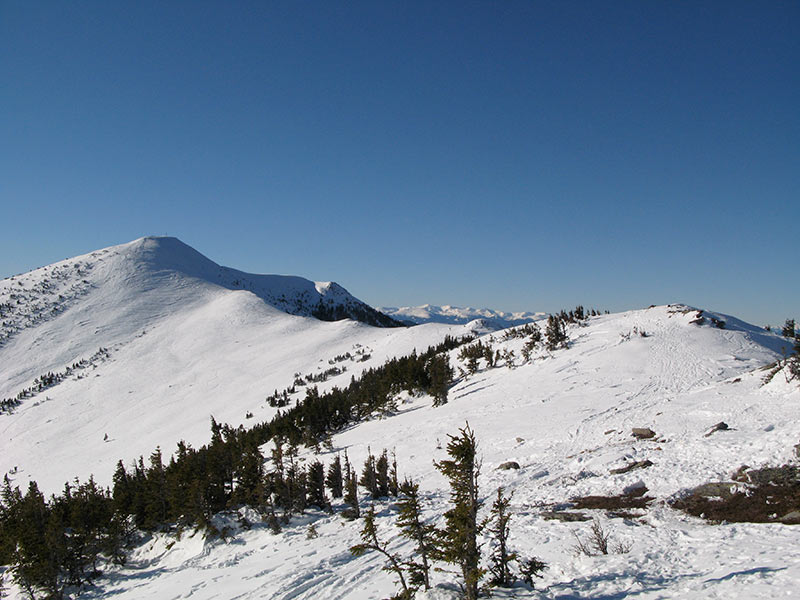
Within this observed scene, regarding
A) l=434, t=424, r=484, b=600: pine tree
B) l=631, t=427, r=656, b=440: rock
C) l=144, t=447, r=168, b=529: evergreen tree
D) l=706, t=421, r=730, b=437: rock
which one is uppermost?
l=434, t=424, r=484, b=600: pine tree

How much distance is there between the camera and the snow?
11102 millimetres

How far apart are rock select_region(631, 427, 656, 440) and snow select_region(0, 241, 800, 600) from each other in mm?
473

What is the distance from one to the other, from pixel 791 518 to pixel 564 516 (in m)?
6.44

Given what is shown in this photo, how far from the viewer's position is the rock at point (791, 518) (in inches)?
456

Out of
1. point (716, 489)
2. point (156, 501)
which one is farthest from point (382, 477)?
point (716, 489)

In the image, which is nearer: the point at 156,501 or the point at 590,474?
the point at 590,474

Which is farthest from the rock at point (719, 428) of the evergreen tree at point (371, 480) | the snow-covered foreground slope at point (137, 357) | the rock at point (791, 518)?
the snow-covered foreground slope at point (137, 357)

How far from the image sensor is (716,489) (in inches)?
584

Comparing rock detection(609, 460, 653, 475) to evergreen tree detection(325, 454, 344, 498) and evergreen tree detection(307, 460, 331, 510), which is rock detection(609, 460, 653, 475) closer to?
evergreen tree detection(325, 454, 344, 498)

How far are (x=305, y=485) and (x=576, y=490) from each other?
55.0 ft

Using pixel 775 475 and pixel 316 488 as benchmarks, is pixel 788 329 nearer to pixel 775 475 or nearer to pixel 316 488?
pixel 775 475

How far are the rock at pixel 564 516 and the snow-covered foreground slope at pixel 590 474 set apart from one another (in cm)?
29

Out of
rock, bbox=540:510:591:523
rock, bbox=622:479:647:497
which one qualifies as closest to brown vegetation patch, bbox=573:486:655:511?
rock, bbox=622:479:647:497

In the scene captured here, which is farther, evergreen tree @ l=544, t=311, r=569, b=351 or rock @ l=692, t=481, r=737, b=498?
evergreen tree @ l=544, t=311, r=569, b=351
